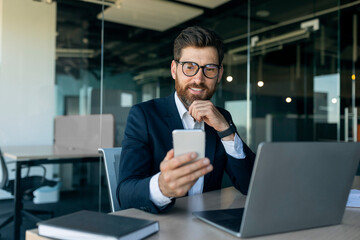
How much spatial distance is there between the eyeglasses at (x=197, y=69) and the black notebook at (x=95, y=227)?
2.80 feet

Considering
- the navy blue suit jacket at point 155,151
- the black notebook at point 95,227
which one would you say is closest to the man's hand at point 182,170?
the black notebook at point 95,227

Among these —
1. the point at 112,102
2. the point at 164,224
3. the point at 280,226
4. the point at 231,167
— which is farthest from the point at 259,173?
the point at 112,102

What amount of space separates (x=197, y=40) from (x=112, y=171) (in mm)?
707

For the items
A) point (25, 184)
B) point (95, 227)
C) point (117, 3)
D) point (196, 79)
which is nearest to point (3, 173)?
point (25, 184)

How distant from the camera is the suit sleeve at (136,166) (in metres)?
1.04

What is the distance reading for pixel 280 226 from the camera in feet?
2.68

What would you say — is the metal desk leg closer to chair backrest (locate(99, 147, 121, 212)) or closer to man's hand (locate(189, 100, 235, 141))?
chair backrest (locate(99, 147, 121, 212))

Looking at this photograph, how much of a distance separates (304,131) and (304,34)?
1.61 meters

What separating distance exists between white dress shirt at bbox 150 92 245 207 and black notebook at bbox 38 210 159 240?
0.55 feet

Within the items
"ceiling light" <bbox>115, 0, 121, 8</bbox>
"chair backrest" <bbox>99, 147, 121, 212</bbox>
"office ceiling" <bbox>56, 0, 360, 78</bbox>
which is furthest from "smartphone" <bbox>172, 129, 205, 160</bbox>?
"ceiling light" <bbox>115, 0, 121, 8</bbox>

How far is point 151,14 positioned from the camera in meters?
4.02

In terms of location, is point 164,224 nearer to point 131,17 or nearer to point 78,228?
point 78,228

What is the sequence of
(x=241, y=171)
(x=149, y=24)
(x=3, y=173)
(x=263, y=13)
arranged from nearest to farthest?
(x=241, y=171) < (x=3, y=173) < (x=149, y=24) < (x=263, y=13)

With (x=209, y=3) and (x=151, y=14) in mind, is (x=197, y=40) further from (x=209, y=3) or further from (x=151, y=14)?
(x=209, y=3)
